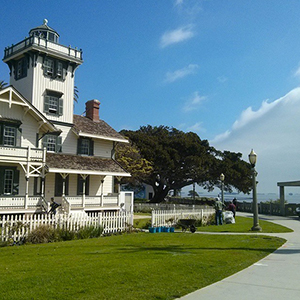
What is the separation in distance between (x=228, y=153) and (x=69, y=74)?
106 ft

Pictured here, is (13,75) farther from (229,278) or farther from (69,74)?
(229,278)

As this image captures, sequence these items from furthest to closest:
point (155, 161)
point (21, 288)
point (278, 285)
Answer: point (155, 161) → point (278, 285) → point (21, 288)

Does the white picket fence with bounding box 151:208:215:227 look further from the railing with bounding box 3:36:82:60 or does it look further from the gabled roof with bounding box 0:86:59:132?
the railing with bounding box 3:36:82:60

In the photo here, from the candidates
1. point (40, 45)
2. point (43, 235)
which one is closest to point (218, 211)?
point (43, 235)

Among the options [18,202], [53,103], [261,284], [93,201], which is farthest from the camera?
[53,103]

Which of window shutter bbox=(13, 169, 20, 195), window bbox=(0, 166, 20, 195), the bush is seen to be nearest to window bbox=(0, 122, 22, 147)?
Result: window bbox=(0, 166, 20, 195)

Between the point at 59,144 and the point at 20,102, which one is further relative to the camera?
the point at 59,144

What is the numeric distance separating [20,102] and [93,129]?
318 inches

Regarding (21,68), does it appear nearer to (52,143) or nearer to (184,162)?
(52,143)

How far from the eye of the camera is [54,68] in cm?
2931

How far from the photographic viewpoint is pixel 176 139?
50.8m

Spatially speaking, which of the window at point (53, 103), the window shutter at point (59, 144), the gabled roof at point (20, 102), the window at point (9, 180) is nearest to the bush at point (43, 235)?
the window at point (9, 180)

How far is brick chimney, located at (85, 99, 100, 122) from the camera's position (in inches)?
1329

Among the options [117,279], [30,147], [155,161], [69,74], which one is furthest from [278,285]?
[155,161]
